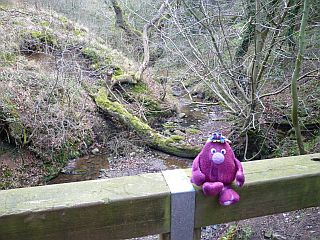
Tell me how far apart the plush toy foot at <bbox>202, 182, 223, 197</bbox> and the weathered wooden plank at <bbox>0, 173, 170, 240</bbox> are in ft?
0.43

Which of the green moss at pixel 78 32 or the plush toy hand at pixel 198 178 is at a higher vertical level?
the green moss at pixel 78 32

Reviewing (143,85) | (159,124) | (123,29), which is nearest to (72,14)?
(123,29)

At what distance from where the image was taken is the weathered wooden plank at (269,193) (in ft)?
3.63

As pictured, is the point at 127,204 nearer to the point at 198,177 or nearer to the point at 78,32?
the point at 198,177

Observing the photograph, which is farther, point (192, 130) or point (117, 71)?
point (117, 71)

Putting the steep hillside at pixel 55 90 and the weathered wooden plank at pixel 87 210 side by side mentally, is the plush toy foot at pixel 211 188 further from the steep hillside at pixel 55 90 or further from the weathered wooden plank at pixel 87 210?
the steep hillside at pixel 55 90

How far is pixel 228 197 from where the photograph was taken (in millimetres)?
1054

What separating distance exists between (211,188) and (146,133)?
572cm

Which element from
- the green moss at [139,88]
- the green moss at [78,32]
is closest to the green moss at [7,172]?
the green moss at [139,88]

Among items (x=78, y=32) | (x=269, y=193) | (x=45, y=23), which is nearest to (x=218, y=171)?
(x=269, y=193)

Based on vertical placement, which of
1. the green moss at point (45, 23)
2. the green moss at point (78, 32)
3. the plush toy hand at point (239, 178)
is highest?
the green moss at point (45, 23)

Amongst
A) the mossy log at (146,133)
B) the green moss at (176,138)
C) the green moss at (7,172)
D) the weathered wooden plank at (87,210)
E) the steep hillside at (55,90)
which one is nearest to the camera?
the weathered wooden plank at (87,210)

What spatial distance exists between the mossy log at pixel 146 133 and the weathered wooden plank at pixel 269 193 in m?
4.88

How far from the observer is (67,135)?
5688 millimetres
